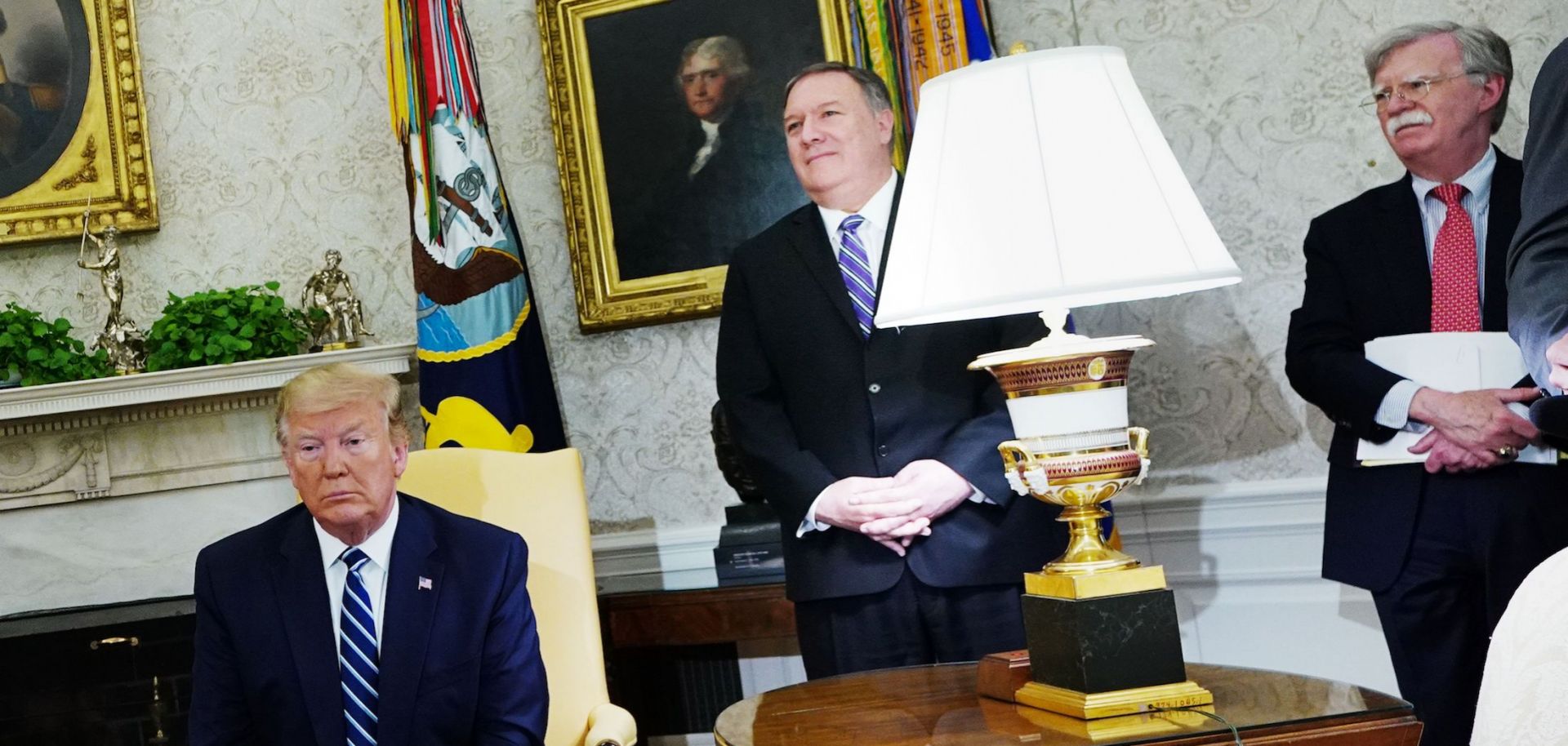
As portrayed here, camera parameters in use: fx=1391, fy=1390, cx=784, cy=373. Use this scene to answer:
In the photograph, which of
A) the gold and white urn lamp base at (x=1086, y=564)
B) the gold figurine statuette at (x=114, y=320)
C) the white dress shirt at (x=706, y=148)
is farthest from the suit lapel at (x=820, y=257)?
the gold figurine statuette at (x=114, y=320)

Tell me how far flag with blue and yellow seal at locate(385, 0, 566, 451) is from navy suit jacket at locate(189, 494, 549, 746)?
1.47 meters

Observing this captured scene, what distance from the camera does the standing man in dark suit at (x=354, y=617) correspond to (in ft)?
8.07

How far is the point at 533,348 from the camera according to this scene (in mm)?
4148

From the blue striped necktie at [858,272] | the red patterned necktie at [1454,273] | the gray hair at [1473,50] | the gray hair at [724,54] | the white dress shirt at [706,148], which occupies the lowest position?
A: the red patterned necktie at [1454,273]

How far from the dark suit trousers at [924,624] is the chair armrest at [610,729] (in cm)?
A: 42

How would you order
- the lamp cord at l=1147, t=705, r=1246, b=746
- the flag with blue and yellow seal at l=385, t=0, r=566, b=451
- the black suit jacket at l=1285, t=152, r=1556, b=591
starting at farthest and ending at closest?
the flag with blue and yellow seal at l=385, t=0, r=566, b=451, the black suit jacket at l=1285, t=152, r=1556, b=591, the lamp cord at l=1147, t=705, r=1246, b=746

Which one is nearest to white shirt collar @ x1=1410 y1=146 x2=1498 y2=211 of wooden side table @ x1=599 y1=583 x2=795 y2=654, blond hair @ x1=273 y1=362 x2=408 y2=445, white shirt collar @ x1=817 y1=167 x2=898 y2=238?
white shirt collar @ x1=817 y1=167 x2=898 y2=238

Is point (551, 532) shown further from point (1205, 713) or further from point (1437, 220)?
point (1437, 220)

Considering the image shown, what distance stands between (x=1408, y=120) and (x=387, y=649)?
88.0 inches

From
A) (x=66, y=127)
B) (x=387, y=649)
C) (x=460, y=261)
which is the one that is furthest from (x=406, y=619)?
(x=66, y=127)

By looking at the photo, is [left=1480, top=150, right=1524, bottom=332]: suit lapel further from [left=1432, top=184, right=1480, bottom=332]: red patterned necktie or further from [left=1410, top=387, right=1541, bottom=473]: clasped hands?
[left=1410, top=387, right=1541, bottom=473]: clasped hands

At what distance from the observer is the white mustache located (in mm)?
2797

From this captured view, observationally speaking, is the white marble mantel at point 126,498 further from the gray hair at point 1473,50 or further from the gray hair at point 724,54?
the gray hair at point 1473,50

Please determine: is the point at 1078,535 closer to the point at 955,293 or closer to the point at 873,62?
the point at 955,293
